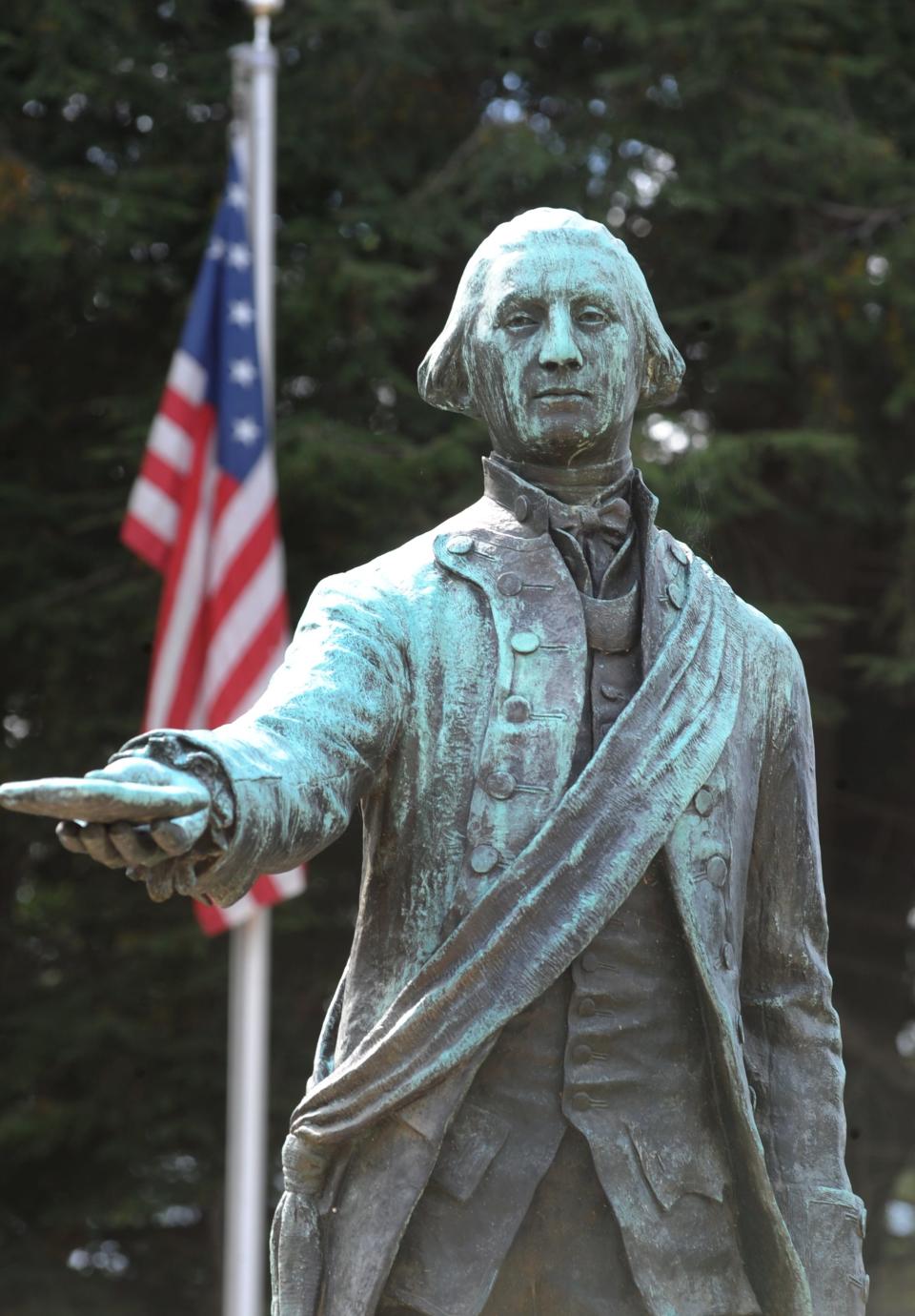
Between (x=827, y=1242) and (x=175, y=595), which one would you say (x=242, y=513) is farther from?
(x=827, y=1242)

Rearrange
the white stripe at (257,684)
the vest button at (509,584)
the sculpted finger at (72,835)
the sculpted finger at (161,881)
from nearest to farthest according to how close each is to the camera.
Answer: the sculpted finger at (72,835)
the sculpted finger at (161,881)
the vest button at (509,584)
the white stripe at (257,684)

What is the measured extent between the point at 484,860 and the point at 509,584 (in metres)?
0.41

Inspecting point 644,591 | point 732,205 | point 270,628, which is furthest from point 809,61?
point 644,591

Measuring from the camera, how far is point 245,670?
32.6ft

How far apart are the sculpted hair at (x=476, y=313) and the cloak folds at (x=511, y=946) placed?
0.53m

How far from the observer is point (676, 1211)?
11.2 ft

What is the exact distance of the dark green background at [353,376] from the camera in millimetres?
12297

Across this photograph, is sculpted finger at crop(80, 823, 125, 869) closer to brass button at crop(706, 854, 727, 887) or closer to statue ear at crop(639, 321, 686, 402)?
brass button at crop(706, 854, 727, 887)

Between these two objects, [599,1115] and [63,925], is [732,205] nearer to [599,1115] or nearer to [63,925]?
[63,925]

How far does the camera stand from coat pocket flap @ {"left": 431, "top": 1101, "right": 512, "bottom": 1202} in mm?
3379

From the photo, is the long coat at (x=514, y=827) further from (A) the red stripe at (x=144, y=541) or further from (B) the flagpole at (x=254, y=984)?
(A) the red stripe at (x=144, y=541)

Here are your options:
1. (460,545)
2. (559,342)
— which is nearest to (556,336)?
(559,342)

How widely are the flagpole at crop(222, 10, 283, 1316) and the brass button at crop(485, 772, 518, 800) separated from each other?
644cm

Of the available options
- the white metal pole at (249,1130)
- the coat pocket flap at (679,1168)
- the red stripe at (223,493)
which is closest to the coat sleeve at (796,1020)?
the coat pocket flap at (679,1168)
